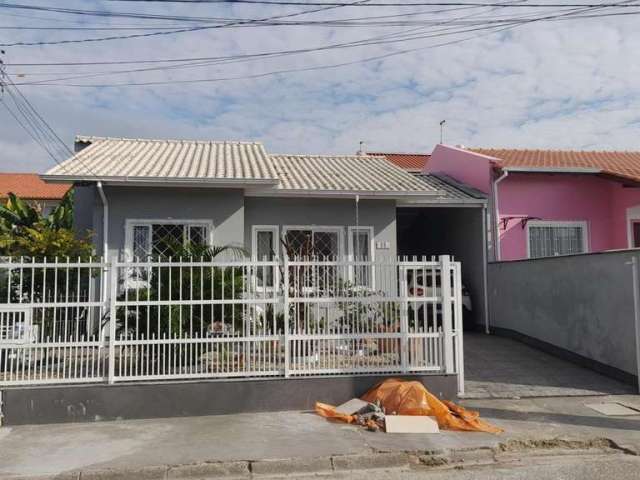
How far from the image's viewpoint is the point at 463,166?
1451 cm

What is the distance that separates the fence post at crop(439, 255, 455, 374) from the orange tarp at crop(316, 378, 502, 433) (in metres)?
0.55

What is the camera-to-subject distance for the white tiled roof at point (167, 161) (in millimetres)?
9836

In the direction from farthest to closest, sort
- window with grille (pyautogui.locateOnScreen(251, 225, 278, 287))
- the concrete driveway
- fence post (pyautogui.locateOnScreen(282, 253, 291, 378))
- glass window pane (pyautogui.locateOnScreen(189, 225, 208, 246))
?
window with grille (pyautogui.locateOnScreen(251, 225, 278, 287)), glass window pane (pyautogui.locateOnScreen(189, 225, 208, 246)), the concrete driveway, fence post (pyautogui.locateOnScreen(282, 253, 291, 378))

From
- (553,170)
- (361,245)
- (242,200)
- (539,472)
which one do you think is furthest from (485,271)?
(539,472)

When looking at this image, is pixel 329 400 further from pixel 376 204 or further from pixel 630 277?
pixel 376 204

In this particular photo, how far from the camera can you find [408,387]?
6.59 metres

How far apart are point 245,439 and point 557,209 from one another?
33.3 feet

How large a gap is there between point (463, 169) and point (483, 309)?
151 inches

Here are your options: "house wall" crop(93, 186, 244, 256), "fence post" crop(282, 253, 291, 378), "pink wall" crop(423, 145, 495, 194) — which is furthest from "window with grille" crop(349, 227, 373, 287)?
"fence post" crop(282, 253, 291, 378)

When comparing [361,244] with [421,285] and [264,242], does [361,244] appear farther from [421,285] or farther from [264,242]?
[421,285]

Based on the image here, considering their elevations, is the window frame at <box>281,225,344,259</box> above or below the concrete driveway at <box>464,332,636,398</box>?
above

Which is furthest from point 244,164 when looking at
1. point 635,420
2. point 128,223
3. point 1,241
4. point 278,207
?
point 635,420

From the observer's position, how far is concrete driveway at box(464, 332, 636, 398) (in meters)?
7.74

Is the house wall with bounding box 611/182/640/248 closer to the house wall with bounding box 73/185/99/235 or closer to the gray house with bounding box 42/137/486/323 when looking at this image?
the gray house with bounding box 42/137/486/323
